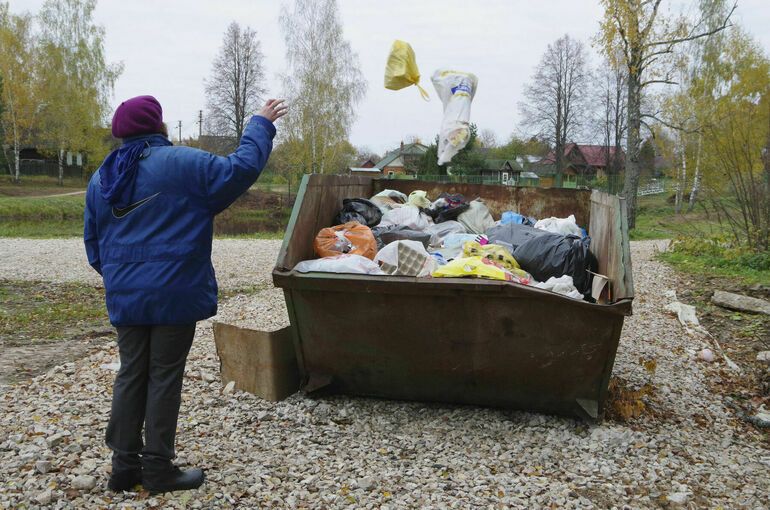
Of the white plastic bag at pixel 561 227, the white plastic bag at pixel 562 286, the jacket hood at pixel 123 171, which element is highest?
the jacket hood at pixel 123 171

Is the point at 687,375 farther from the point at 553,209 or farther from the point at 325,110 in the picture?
the point at 325,110

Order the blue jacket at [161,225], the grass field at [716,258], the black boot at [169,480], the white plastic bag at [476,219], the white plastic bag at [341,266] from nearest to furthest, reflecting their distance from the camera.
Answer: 1. the blue jacket at [161,225]
2. the black boot at [169,480]
3. the white plastic bag at [341,266]
4. the white plastic bag at [476,219]
5. the grass field at [716,258]

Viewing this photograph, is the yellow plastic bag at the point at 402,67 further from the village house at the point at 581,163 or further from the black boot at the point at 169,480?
the village house at the point at 581,163

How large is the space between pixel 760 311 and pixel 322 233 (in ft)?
17.0

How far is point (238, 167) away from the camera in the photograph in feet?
9.39

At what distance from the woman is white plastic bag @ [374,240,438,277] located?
1.46m

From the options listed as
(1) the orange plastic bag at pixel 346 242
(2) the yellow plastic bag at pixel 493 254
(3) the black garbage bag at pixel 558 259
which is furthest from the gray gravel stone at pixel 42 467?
(3) the black garbage bag at pixel 558 259

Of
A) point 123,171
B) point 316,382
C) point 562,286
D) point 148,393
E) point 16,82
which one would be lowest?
point 316,382

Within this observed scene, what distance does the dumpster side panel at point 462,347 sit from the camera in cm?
354

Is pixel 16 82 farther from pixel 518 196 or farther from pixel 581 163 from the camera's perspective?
pixel 518 196

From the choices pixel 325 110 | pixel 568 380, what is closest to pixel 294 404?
pixel 568 380

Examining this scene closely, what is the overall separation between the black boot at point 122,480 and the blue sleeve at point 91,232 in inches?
36.5

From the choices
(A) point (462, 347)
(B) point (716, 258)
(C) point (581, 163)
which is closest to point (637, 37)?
(B) point (716, 258)

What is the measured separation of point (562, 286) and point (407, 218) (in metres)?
1.77
